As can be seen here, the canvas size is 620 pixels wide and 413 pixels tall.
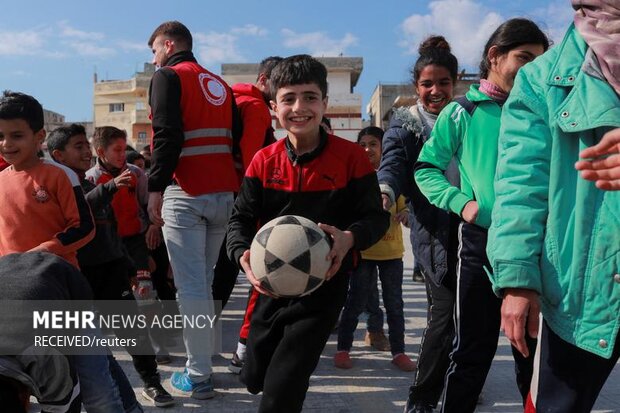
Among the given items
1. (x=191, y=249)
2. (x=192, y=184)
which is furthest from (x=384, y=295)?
(x=192, y=184)

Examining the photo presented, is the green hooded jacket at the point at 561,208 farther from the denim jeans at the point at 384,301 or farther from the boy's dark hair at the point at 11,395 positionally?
the denim jeans at the point at 384,301

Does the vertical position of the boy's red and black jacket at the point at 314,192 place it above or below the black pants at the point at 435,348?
above

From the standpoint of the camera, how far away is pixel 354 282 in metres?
4.80

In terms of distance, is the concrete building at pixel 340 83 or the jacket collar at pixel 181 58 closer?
the jacket collar at pixel 181 58

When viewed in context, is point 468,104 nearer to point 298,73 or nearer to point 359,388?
point 298,73

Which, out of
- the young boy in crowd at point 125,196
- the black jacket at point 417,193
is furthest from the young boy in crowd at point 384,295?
the young boy in crowd at point 125,196

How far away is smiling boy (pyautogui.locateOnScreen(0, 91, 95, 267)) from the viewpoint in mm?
Answer: 2980

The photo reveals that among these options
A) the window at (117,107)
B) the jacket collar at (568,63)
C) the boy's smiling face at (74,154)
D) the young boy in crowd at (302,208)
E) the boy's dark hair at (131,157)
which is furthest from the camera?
the window at (117,107)

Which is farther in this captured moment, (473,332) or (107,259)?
(107,259)

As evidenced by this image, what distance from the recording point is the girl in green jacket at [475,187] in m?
2.68

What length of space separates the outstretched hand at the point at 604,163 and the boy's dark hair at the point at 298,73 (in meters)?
1.54

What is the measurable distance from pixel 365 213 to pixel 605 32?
1.35 metres

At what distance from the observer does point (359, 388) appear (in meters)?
3.93

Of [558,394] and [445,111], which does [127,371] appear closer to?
[445,111]
